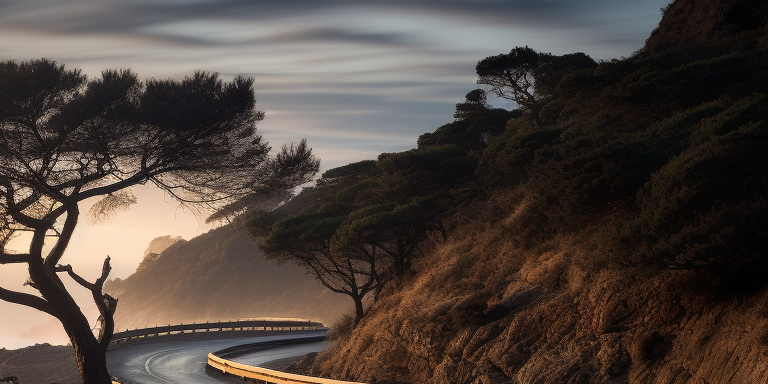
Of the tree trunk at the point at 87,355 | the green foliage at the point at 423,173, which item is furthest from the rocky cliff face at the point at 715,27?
the tree trunk at the point at 87,355

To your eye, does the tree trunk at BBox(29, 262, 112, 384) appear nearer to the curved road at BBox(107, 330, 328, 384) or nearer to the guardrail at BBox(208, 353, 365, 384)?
the curved road at BBox(107, 330, 328, 384)

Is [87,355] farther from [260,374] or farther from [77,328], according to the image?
[260,374]

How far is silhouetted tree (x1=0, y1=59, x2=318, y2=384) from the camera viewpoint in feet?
85.6

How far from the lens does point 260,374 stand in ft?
107

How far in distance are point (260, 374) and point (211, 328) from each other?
29.6m

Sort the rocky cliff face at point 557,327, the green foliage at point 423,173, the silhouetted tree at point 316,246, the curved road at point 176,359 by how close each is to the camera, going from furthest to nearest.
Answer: the green foliage at point 423,173, the silhouetted tree at point 316,246, the curved road at point 176,359, the rocky cliff face at point 557,327

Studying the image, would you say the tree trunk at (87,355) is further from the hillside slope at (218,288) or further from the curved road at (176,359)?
the hillside slope at (218,288)

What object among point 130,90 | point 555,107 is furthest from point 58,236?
point 555,107

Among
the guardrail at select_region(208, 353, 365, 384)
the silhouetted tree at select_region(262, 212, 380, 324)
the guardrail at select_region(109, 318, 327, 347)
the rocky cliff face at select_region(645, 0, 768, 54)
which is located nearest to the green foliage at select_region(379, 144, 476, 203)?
the silhouetted tree at select_region(262, 212, 380, 324)

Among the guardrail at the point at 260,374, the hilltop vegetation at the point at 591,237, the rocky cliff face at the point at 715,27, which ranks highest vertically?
the rocky cliff face at the point at 715,27

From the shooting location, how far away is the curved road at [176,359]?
35969 millimetres

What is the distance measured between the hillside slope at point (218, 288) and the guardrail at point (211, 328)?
5503cm

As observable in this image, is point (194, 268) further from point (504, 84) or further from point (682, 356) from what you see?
point (682, 356)

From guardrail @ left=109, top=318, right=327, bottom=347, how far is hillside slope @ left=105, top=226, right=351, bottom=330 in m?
55.0
